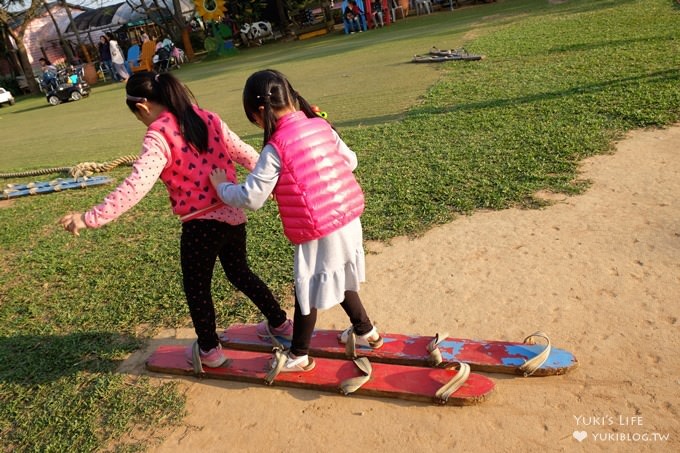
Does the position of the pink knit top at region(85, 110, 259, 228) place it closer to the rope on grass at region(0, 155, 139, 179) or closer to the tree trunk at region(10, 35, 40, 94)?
the rope on grass at region(0, 155, 139, 179)

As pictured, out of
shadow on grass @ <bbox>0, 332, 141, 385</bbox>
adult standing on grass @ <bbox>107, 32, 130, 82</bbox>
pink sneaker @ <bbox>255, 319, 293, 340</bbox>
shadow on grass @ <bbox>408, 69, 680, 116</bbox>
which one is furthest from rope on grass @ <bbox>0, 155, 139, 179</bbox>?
adult standing on grass @ <bbox>107, 32, 130, 82</bbox>

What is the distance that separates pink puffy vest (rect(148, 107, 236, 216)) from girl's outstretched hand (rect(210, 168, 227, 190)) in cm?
6

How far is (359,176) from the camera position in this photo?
5773 mm

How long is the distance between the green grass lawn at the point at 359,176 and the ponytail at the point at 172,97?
57.0 inches

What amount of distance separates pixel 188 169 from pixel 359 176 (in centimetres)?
330

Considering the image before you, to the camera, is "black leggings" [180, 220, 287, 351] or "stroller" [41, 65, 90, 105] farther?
"stroller" [41, 65, 90, 105]

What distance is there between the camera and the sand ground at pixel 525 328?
234cm

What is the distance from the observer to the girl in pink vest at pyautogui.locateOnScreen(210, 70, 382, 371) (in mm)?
2371

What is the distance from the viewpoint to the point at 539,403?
96.7 inches

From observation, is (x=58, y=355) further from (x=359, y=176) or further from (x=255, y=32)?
(x=255, y=32)

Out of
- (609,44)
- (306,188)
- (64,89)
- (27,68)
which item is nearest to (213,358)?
(306,188)

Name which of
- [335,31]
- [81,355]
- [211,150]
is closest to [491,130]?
[211,150]

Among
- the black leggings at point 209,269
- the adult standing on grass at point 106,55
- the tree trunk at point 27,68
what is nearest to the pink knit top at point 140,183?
the black leggings at point 209,269

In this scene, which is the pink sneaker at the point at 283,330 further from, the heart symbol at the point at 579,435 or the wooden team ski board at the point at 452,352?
the heart symbol at the point at 579,435
